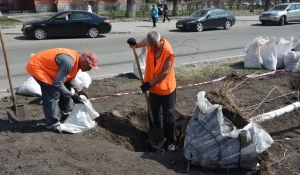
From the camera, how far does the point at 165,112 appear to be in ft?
17.7

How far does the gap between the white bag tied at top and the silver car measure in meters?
23.6

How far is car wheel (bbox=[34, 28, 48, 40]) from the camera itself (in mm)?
16688

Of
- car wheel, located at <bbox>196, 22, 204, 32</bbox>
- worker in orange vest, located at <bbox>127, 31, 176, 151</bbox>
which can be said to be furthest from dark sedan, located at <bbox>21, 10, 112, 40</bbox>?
worker in orange vest, located at <bbox>127, 31, 176, 151</bbox>

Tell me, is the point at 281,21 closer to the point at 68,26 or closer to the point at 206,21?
the point at 206,21

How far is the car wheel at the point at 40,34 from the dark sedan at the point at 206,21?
802 cm

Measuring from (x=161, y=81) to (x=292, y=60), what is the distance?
558 cm

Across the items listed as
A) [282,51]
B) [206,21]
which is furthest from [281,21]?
[282,51]

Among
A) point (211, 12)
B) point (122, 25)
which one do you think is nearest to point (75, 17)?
point (122, 25)

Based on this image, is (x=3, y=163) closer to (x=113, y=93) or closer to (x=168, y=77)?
(x=168, y=77)

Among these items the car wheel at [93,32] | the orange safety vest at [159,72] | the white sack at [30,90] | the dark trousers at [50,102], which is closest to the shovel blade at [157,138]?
the orange safety vest at [159,72]

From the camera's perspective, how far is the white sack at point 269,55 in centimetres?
941

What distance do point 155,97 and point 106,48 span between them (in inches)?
358

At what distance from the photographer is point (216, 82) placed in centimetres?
816

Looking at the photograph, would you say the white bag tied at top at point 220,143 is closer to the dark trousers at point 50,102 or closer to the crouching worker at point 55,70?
the crouching worker at point 55,70
